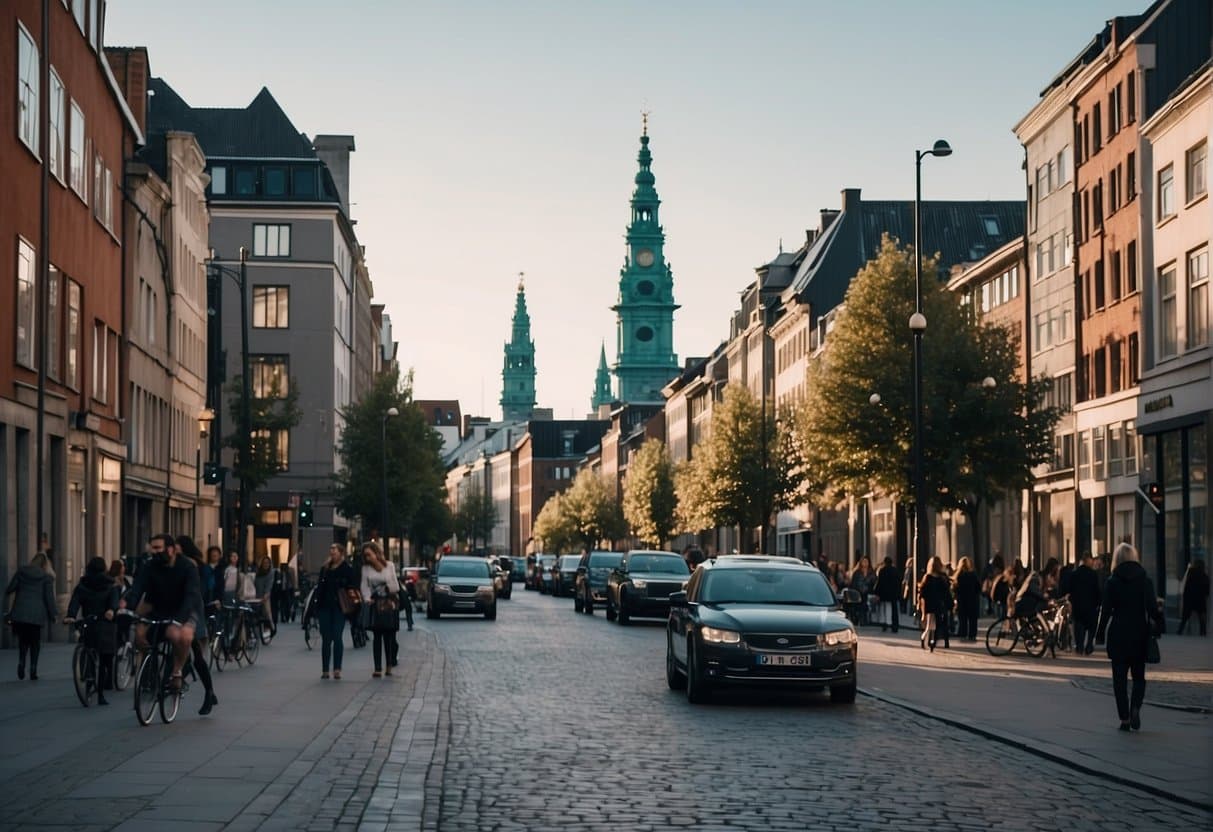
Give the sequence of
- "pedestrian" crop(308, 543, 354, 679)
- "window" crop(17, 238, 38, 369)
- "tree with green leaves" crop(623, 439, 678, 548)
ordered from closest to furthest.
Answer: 1. "pedestrian" crop(308, 543, 354, 679)
2. "window" crop(17, 238, 38, 369)
3. "tree with green leaves" crop(623, 439, 678, 548)

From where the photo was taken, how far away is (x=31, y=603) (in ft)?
87.2

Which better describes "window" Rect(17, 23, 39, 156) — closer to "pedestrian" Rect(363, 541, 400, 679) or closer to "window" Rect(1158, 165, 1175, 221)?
"pedestrian" Rect(363, 541, 400, 679)

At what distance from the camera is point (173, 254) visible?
6166 cm

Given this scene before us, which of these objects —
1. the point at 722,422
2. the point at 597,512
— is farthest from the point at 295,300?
the point at 597,512

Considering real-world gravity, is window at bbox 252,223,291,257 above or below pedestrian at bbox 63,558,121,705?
above

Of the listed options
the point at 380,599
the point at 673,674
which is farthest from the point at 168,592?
the point at 380,599

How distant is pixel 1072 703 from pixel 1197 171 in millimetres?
27085

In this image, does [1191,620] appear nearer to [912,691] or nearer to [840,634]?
[912,691]

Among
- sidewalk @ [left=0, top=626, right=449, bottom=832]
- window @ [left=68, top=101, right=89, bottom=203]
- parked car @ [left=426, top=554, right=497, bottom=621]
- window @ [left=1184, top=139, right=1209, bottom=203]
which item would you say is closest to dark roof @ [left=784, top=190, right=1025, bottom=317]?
parked car @ [left=426, top=554, right=497, bottom=621]

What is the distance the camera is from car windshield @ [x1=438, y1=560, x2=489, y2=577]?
56906 mm

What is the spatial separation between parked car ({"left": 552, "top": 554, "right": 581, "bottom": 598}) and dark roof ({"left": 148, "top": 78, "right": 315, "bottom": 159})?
78.4 feet

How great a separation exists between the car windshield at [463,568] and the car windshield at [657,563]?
7138 millimetres

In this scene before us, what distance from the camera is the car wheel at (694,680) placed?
22.7 meters

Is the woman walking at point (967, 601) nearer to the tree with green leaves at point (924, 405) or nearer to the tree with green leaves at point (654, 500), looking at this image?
the tree with green leaves at point (924, 405)
